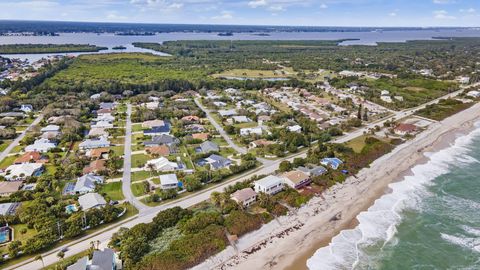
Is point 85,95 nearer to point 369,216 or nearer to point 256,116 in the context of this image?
point 256,116

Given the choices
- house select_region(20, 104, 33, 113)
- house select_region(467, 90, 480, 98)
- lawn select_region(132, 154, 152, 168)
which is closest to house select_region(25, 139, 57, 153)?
lawn select_region(132, 154, 152, 168)

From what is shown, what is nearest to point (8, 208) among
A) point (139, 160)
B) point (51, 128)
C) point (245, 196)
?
point (139, 160)

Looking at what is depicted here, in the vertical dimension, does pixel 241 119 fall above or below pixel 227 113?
below

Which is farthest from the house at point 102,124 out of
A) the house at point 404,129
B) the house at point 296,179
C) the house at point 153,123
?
the house at point 404,129

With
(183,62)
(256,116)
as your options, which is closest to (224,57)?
(183,62)

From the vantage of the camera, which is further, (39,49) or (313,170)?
(39,49)

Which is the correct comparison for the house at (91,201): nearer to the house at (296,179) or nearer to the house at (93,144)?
the house at (93,144)

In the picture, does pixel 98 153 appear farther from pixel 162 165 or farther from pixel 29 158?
pixel 162 165
